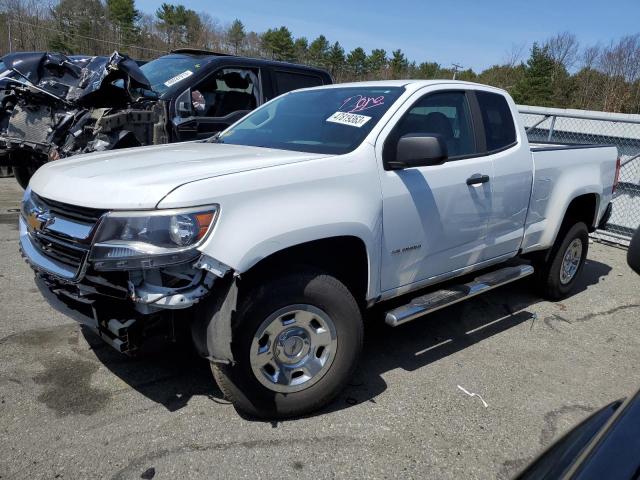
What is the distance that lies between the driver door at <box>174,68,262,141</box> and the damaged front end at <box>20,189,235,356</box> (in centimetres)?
356

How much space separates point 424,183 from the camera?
3.42 metres

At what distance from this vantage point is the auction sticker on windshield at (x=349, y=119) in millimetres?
3422

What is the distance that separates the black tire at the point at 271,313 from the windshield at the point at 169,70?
4.38 m

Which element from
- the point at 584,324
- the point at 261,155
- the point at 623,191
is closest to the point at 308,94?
the point at 261,155

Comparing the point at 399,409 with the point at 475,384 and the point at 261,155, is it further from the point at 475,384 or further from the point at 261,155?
the point at 261,155

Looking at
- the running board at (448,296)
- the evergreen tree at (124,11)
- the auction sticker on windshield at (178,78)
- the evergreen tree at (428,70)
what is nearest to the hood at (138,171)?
the running board at (448,296)

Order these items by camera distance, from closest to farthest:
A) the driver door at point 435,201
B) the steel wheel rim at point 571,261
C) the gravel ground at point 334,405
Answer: the gravel ground at point 334,405
the driver door at point 435,201
the steel wheel rim at point 571,261

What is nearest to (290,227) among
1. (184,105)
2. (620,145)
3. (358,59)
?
(184,105)

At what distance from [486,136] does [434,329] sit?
5.30ft

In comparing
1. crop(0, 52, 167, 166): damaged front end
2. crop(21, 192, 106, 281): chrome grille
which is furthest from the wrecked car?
crop(21, 192, 106, 281): chrome grille

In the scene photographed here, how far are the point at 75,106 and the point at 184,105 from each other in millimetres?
1314

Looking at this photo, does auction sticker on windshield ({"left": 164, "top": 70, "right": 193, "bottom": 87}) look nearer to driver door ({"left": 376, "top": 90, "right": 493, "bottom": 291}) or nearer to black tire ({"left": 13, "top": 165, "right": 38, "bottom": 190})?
black tire ({"left": 13, "top": 165, "right": 38, "bottom": 190})

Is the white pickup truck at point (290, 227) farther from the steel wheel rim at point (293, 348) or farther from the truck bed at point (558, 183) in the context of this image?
the truck bed at point (558, 183)

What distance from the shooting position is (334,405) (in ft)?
10.5
